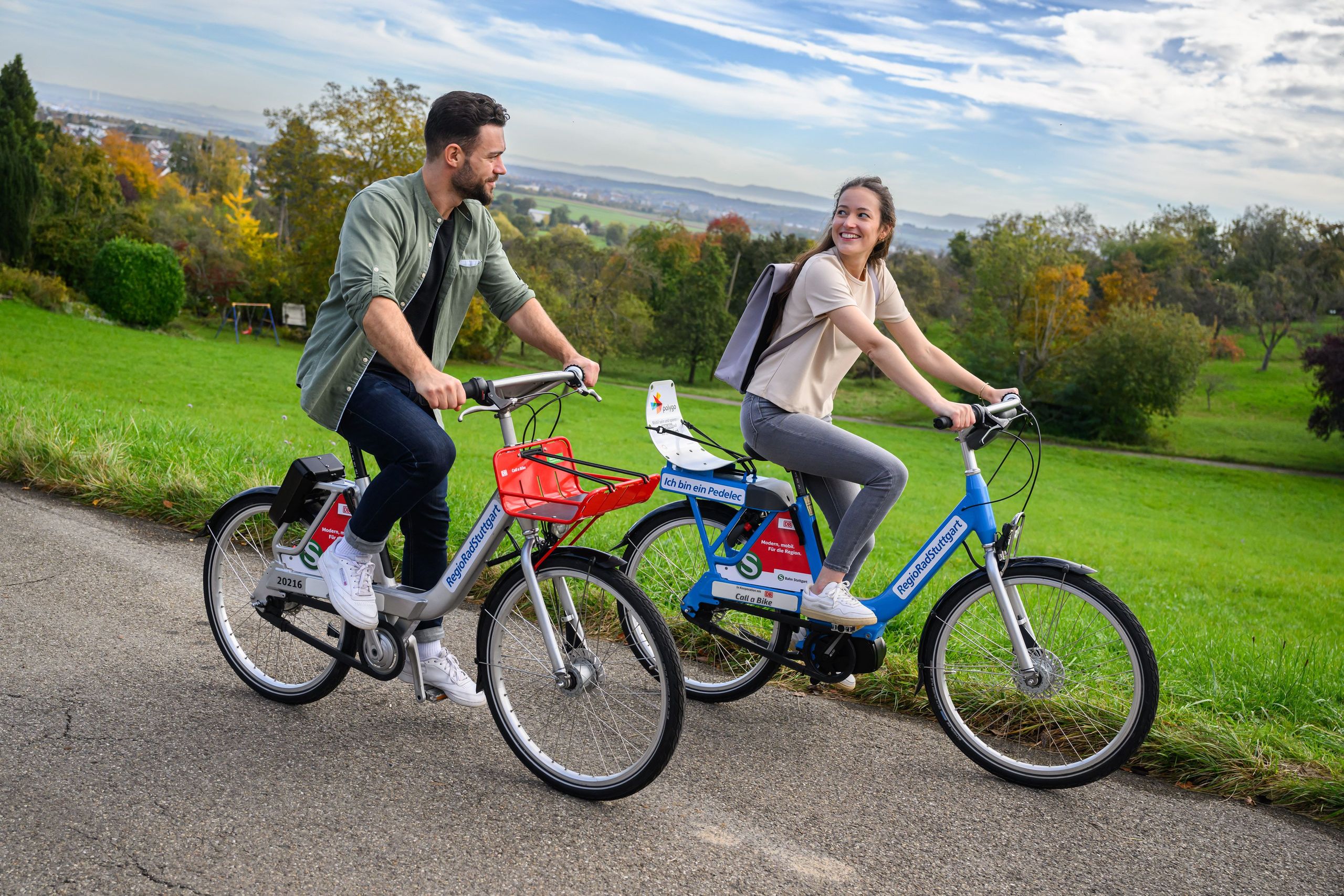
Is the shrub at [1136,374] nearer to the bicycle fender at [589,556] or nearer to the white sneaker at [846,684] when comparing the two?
the white sneaker at [846,684]

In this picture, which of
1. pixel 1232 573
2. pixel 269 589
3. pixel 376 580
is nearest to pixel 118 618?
pixel 269 589

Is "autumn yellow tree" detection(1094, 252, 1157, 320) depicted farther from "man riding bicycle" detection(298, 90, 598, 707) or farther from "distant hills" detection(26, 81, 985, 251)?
"man riding bicycle" detection(298, 90, 598, 707)

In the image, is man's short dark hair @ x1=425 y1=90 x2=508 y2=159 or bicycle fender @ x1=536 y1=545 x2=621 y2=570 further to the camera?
man's short dark hair @ x1=425 y1=90 x2=508 y2=159

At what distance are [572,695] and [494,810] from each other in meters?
0.43

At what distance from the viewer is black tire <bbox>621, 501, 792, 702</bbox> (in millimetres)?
4203

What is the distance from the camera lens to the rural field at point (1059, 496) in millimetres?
4164

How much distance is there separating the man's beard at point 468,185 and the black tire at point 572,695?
4.11 feet

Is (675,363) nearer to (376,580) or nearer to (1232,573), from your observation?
(1232,573)

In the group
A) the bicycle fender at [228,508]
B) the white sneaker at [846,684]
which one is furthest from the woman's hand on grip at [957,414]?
the bicycle fender at [228,508]

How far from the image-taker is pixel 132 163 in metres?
80.4

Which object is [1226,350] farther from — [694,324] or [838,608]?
[838,608]

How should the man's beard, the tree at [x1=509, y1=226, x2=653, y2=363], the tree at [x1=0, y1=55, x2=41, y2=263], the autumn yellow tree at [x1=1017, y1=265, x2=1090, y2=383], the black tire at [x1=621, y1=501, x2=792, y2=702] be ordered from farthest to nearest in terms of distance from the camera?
the tree at [x1=509, y1=226, x2=653, y2=363] < the autumn yellow tree at [x1=1017, y1=265, x2=1090, y2=383] < the tree at [x1=0, y1=55, x2=41, y2=263] < the black tire at [x1=621, y1=501, x2=792, y2=702] < the man's beard

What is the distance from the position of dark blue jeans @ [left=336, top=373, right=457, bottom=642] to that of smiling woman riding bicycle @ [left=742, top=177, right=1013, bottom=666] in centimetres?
131

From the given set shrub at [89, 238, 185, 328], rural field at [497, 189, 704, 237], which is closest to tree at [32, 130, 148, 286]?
shrub at [89, 238, 185, 328]
